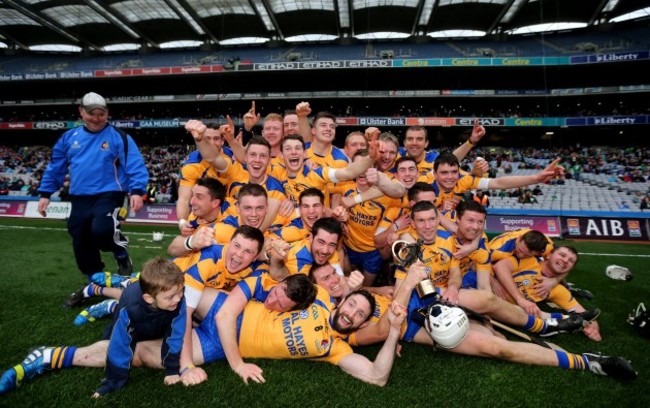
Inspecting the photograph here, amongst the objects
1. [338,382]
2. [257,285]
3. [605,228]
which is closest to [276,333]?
[257,285]

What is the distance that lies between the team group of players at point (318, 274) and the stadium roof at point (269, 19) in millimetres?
27960

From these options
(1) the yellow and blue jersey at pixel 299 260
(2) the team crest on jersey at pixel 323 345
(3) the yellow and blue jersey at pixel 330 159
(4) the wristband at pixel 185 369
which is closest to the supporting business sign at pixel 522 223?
(3) the yellow and blue jersey at pixel 330 159

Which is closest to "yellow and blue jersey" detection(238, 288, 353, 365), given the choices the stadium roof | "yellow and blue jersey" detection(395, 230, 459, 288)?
"yellow and blue jersey" detection(395, 230, 459, 288)

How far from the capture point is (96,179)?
4.39 metres

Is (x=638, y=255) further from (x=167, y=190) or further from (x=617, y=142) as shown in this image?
(x=617, y=142)

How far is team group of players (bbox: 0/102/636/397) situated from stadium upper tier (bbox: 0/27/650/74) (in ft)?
96.6

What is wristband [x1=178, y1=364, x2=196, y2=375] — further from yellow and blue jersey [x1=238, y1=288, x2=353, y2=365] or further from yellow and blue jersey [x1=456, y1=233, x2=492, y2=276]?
yellow and blue jersey [x1=456, y1=233, x2=492, y2=276]

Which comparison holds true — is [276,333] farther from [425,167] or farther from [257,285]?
[425,167]

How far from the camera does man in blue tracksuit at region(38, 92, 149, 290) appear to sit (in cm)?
432

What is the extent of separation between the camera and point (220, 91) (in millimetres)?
33781

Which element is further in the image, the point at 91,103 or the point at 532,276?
the point at 532,276

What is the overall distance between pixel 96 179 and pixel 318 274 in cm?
307

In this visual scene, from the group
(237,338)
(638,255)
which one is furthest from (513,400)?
(638,255)

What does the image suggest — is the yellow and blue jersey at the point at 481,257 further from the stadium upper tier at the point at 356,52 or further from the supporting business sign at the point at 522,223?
the stadium upper tier at the point at 356,52
